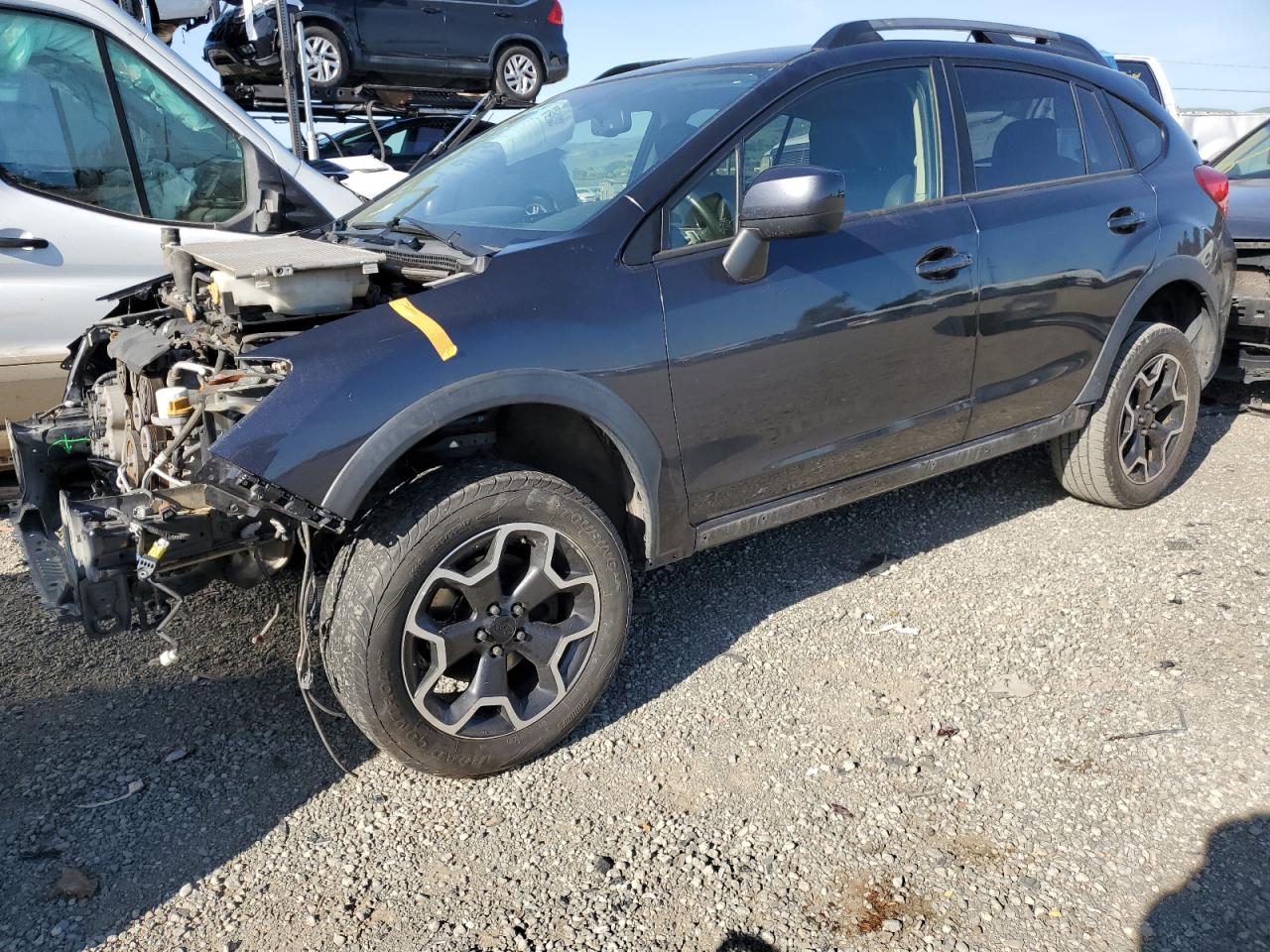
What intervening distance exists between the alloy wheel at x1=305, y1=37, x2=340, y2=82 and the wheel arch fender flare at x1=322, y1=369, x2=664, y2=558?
9083mm

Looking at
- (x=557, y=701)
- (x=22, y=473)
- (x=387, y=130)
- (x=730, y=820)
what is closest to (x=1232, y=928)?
(x=730, y=820)

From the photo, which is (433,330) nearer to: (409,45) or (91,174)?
(91,174)

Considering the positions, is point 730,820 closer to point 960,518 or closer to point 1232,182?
point 960,518

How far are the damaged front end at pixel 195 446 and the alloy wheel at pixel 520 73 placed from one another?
30.1ft

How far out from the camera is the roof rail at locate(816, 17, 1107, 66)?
356 centimetres

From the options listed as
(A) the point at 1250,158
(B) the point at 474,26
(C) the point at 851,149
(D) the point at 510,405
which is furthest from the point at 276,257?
(B) the point at 474,26

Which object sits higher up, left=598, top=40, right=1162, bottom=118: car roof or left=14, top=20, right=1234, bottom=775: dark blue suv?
left=598, top=40, right=1162, bottom=118: car roof

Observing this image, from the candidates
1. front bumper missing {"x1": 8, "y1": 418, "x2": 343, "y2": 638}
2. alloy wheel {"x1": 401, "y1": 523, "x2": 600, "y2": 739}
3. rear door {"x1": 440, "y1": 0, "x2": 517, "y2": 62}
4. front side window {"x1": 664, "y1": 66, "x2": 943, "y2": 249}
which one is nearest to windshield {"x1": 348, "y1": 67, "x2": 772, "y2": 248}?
front side window {"x1": 664, "y1": 66, "x2": 943, "y2": 249}

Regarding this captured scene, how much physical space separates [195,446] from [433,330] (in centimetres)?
75

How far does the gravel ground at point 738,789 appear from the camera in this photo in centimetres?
229

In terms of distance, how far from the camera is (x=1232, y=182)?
256 inches

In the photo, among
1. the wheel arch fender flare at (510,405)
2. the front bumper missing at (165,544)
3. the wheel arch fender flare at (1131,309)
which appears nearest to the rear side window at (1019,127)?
the wheel arch fender flare at (1131,309)

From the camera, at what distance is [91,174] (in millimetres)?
4496

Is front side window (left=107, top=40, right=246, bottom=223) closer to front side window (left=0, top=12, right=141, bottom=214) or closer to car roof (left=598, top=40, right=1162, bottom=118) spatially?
front side window (left=0, top=12, right=141, bottom=214)
